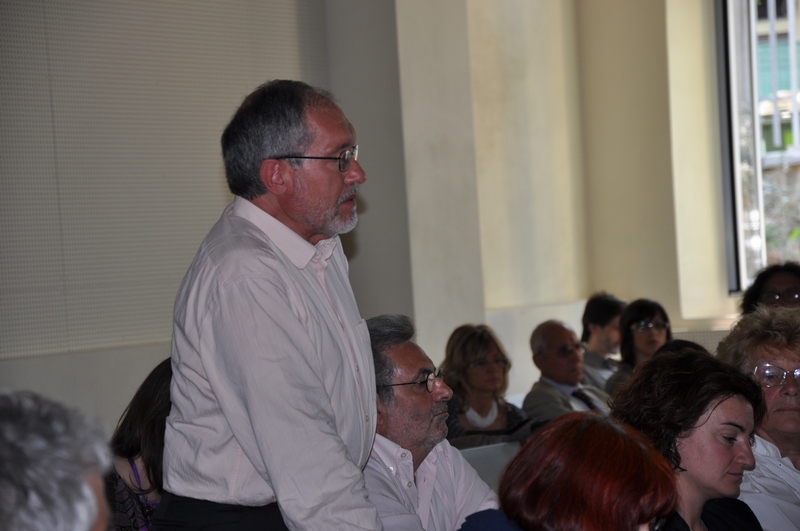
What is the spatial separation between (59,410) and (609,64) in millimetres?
6312

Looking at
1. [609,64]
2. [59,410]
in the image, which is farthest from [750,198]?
[59,410]

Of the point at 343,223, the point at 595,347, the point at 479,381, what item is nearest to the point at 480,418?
the point at 479,381

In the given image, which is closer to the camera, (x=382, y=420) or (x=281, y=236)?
(x=281, y=236)

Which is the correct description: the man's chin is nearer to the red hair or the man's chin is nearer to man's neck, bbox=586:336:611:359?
the red hair

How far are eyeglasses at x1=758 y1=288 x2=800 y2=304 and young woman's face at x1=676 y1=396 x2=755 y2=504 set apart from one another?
2037mm

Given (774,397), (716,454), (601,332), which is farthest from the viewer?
(601,332)

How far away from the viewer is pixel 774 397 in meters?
2.58

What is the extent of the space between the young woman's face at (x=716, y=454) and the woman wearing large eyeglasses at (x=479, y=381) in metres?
2.25

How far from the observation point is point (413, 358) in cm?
223

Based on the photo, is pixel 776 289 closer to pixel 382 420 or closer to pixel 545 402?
pixel 545 402

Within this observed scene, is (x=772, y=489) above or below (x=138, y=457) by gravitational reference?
below

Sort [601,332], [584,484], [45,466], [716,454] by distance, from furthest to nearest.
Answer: [601,332] < [716,454] < [584,484] < [45,466]

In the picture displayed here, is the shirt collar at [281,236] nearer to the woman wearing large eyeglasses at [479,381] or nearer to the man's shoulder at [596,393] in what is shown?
the woman wearing large eyeglasses at [479,381]

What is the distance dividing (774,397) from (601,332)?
2.87 m
